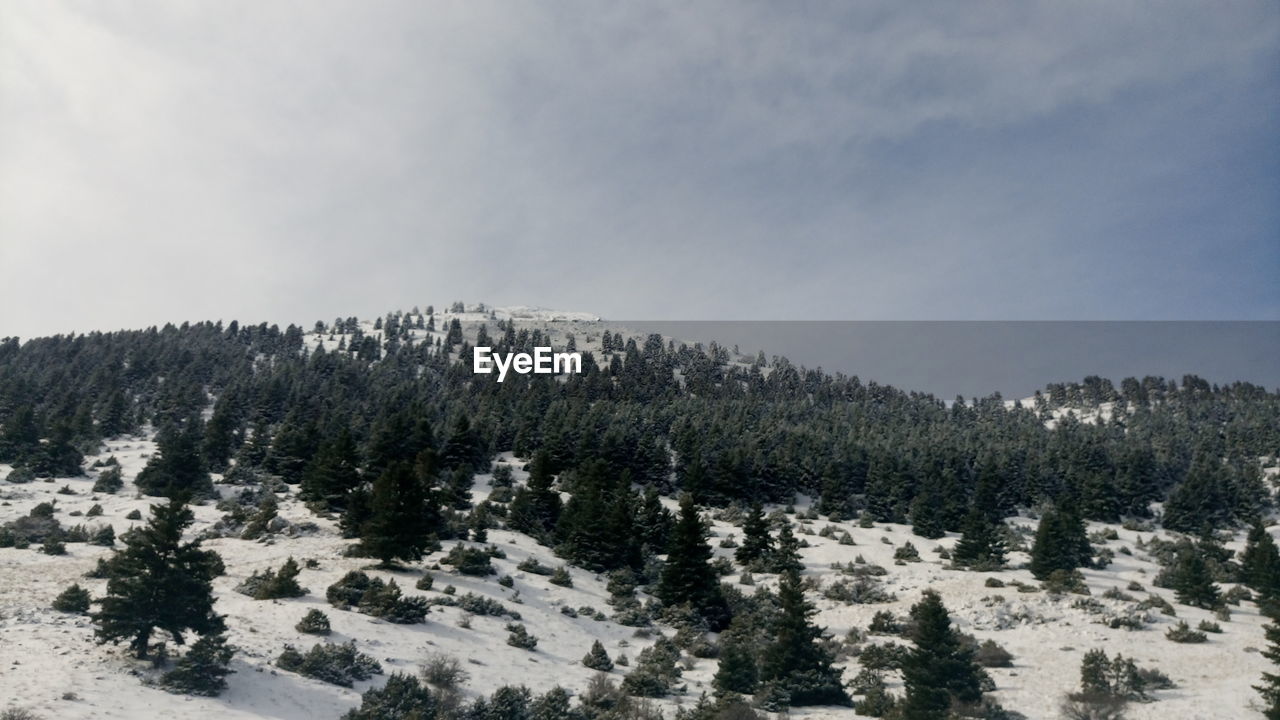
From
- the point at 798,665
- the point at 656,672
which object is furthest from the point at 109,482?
the point at 798,665

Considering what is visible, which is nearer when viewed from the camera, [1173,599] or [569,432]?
[1173,599]

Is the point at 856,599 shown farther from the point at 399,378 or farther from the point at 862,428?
the point at 399,378

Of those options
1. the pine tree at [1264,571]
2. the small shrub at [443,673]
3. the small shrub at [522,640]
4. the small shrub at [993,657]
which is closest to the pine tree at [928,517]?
the pine tree at [1264,571]

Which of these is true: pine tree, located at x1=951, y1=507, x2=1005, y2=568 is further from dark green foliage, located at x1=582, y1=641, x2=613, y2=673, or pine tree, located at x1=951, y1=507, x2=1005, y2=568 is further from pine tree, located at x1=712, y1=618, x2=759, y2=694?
dark green foliage, located at x1=582, y1=641, x2=613, y2=673

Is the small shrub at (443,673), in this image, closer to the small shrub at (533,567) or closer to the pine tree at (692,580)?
the small shrub at (533,567)

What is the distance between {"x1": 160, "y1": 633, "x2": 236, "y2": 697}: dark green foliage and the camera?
22.4m

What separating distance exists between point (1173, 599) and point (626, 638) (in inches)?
1490

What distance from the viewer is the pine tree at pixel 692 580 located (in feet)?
143

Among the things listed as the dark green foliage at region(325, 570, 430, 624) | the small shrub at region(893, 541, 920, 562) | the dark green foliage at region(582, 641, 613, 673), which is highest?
the small shrub at region(893, 541, 920, 562)

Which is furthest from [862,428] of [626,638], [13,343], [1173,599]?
[13,343]

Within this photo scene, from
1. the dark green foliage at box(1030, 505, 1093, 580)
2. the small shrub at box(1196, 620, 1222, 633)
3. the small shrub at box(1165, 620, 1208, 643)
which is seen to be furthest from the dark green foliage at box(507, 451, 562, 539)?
the small shrub at box(1196, 620, 1222, 633)

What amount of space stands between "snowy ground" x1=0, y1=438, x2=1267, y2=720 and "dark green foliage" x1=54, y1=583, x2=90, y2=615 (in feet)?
1.29

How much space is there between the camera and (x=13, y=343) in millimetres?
166250

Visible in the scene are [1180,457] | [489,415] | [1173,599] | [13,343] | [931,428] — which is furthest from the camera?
[13,343]
